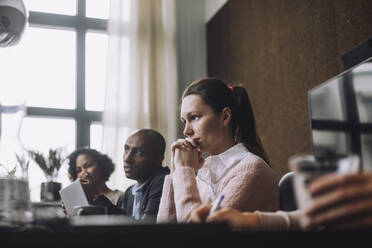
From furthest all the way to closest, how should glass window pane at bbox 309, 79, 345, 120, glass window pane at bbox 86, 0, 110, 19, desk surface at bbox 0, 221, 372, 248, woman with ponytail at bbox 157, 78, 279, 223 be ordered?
glass window pane at bbox 86, 0, 110, 19, glass window pane at bbox 309, 79, 345, 120, woman with ponytail at bbox 157, 78, 279, 223, desk surface at bbox 0, 221, 372, 248

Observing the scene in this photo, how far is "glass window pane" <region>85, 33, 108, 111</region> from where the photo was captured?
15.2 ft

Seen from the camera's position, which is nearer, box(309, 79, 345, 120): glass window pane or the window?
box(309, 79, 345, 120): glass window pane

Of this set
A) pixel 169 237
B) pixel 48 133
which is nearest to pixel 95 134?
pixel 48 133

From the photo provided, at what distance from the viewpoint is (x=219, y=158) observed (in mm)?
1825

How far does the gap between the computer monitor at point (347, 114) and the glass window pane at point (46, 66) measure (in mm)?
2844

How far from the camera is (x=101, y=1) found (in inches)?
192

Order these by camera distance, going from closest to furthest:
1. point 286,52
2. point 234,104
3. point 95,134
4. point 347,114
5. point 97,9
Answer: point 234,104 → point 347,114 → point 286,52 → point 95,134 → point 97,9

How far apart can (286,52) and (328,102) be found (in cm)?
105

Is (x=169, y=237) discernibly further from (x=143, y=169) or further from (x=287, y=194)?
(x=143, y=169)

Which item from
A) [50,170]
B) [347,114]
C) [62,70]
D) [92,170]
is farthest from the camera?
[62,70]

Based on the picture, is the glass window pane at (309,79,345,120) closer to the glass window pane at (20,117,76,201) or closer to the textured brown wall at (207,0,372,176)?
the textured brown wall at (207,0,372,176)

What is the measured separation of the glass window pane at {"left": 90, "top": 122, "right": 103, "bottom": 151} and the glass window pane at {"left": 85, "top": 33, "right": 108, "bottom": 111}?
0.17 metres

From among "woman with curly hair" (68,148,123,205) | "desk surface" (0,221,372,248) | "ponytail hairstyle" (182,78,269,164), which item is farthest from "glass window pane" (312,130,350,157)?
"woman with curly hair" (68,148,123,205)

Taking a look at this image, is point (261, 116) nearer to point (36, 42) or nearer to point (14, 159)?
point (36, 42)
